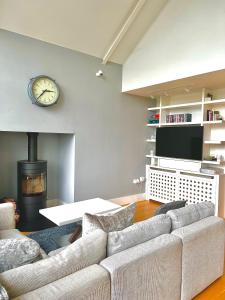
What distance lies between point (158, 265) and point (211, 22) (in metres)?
3.26

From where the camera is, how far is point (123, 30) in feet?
12.3

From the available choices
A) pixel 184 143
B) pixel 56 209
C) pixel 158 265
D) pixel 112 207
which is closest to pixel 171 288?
pixel 158 265

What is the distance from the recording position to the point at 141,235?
1.69 m

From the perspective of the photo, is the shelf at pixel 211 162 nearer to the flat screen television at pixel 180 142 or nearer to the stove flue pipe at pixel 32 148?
the flat screen television at pixel 180 142

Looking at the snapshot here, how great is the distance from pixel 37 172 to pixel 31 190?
0.32 metres

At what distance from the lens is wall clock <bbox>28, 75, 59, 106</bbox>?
3.35 metres

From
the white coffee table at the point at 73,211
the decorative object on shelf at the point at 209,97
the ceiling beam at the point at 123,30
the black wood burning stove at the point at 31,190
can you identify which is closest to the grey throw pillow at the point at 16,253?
the white coffee table at the point at 73,211

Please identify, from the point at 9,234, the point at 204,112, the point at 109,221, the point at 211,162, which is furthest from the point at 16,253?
the point at 204,112

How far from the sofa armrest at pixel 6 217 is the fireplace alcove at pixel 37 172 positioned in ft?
3.18

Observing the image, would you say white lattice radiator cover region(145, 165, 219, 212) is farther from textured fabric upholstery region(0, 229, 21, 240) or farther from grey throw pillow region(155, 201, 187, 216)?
textured fabric upholstery region(0, 229, 21, 240)

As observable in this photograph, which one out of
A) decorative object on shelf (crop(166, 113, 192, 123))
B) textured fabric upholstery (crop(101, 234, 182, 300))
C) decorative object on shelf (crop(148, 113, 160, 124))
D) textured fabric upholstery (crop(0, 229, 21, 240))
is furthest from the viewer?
decorative object on shelf (crop(148, 113, 160, 124))

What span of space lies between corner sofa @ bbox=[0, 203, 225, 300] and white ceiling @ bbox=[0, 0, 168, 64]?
282 cm

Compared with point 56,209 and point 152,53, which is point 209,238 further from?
point 152,53

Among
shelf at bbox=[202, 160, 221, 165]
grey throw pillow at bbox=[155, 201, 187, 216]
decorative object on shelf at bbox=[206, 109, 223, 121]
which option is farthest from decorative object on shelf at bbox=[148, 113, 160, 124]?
grey throw pillow at bbox=[155, 201, 187, 216]
